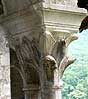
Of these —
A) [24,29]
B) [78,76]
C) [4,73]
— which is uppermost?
[78,76]

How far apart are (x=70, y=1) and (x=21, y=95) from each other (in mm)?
2044

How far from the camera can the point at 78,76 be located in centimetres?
2469

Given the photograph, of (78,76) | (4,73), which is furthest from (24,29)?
(78,76)

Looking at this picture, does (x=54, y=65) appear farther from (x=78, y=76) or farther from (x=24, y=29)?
(x=78, y=76)

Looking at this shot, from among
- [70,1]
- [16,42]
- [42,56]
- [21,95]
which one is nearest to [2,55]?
[16,42]

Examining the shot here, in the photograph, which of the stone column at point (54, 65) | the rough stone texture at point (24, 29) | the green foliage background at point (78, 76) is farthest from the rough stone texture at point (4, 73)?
the green foliage background at point (78, 76)

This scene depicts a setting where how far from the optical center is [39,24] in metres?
3.91

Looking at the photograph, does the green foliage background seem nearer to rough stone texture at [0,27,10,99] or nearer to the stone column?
rough stone texture at [0,27,10,99]

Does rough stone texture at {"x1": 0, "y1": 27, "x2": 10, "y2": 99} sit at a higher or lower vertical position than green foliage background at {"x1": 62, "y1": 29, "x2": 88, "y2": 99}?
lower

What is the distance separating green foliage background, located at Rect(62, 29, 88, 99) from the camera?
22625mm

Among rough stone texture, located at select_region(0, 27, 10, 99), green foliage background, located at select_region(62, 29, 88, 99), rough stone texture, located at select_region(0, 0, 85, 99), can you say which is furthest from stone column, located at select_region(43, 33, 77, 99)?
green foliage background, located at select_region(62, 29, 88, 99)

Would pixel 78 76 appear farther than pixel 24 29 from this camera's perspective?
Yes

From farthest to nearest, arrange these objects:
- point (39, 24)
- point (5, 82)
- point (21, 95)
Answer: point (21, 95) → point (5, 82) → point (39, 24)

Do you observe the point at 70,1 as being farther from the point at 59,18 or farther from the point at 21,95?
the point at 21,95
